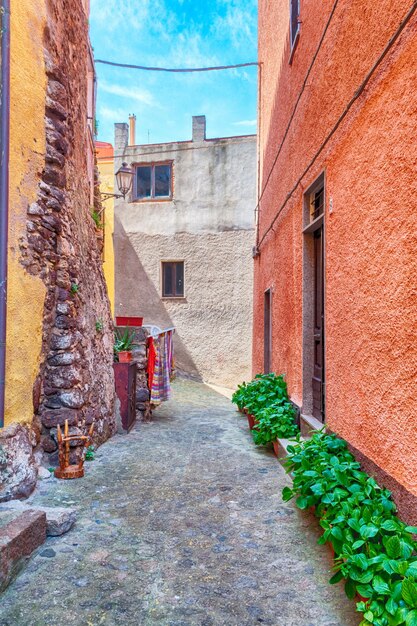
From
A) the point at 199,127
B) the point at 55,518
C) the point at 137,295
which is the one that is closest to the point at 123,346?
the point at 55,518

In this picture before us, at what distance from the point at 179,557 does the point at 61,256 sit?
3.00 metres

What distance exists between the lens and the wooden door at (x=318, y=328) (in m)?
4.61

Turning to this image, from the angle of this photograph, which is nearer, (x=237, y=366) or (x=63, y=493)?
(x=63, y=493)

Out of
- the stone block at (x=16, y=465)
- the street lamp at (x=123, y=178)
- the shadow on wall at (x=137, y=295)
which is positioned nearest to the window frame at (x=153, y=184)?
the shadow on wall at (x=137, y=295)

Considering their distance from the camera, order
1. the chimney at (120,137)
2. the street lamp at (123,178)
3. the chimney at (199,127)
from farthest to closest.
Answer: the chimney at (120,137) < the chimney at (199,127) < the street lamp at (123,178)

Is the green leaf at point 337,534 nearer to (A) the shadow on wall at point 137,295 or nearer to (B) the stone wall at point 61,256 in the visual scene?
(B) the stone wall at point 61,256

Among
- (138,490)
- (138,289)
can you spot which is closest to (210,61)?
(138,289)

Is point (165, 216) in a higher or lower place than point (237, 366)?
higher

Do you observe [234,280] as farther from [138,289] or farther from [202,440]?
[202,440]

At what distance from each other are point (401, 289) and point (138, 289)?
11760 millimetres

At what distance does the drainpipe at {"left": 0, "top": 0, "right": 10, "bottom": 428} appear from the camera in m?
3.68

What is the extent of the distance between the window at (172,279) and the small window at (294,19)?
326 inches

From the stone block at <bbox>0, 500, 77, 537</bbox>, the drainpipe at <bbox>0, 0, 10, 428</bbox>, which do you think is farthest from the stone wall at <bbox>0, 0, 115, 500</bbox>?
the stone block at <bbox>0, 500, 77, 537</bbox>

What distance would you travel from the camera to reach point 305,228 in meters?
4.92
